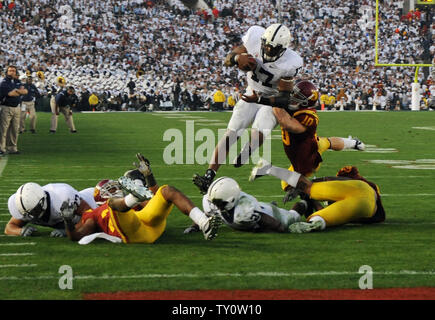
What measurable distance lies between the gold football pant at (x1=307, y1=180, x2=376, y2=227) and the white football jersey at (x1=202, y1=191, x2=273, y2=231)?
19.7 inches

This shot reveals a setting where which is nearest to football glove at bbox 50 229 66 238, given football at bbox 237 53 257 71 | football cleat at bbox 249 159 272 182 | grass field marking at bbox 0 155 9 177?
football cleat at bbox 249 159 272 182

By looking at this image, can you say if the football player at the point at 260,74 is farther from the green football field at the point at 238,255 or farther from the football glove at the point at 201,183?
the green football field at the point at 238,255

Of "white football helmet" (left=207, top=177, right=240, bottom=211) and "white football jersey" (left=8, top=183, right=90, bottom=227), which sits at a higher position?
"white football helmet" (left=207, top=177, right=240, bottom=211)

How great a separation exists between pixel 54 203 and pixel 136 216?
69 cm

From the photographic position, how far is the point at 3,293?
15.6 ft

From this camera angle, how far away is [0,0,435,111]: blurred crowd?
37719mm

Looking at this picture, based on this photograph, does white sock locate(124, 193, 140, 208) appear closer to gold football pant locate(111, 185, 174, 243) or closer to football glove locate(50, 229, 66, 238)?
gold football pant locate(111, 185, 174, 243)

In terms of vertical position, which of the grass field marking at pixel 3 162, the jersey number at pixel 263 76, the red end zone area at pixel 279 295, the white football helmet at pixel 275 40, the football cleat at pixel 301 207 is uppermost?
the white football helmet at pixel 275 40

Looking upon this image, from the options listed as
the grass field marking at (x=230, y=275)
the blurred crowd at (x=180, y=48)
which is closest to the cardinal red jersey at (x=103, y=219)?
the grass field marking at (x=230, y=275)

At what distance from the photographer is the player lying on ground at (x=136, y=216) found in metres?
5.71

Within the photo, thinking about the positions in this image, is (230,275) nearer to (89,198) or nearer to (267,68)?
(89,198)

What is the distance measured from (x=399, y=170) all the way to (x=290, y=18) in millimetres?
33010
